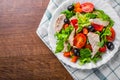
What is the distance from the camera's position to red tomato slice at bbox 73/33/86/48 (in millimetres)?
883

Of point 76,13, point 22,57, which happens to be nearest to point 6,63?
point 22,57

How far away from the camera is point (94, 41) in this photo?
34.4 inches

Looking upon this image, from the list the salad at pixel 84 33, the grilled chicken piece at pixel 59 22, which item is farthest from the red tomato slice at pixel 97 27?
the grilled chicken piece at pixel 59 22

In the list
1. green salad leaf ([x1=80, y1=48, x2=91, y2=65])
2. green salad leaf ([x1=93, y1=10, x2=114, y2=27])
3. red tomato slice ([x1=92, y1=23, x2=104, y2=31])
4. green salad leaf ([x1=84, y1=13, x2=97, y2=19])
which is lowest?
green salad leaf ([x1=80, y1=48, x2=91, y2=65])

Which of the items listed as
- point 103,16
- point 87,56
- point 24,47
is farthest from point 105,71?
point 24,47

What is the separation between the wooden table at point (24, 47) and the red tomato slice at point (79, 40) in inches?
4.1

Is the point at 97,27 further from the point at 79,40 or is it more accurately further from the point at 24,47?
the point at 24,47

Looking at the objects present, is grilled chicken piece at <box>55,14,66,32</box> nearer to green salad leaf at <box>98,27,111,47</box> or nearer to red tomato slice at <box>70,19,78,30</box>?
red tomato slice at <box>70,19,78,30</box>

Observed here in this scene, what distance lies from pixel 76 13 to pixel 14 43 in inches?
10.7

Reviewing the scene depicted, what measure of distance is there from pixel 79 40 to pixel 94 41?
51mm

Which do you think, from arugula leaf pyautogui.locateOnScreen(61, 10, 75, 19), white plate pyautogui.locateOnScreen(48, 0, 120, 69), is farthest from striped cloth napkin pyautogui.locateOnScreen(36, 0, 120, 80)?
arugula leaf pyautogui.locateOnScreen(61, 10, 75, 19)

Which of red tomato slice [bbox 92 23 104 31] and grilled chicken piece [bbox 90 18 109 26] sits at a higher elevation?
grilled chicken piece [bbox 90 18 109 26]

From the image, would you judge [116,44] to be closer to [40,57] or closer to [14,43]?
[40,57]

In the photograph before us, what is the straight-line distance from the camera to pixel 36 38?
979mm
